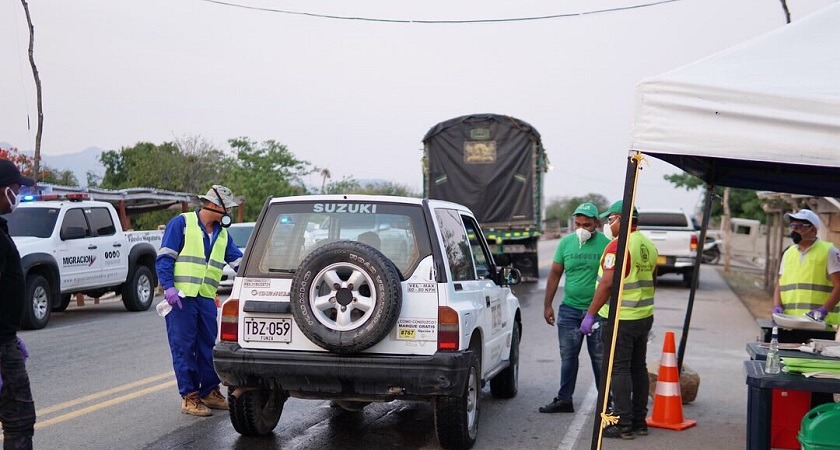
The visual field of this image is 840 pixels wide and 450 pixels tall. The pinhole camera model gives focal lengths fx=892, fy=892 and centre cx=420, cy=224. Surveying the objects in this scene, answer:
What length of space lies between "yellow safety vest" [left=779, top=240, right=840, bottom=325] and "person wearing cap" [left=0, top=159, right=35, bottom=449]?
636 cm

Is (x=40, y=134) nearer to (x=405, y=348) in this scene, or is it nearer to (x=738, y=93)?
(x=405, y=348)

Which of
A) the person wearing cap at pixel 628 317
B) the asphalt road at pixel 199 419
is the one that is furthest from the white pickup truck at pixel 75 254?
the person wearing cap at pixel 628 317

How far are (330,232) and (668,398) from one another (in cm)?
332

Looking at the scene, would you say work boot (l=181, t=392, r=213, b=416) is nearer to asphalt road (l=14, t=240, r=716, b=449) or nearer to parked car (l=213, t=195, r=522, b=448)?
asphalt road (l=14, t=240, r=716, b=449)

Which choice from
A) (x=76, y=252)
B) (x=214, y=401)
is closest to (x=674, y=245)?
(x=76, y=252)

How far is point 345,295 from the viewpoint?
6074 millimetres

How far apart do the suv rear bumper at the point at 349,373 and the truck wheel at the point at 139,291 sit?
36.2 ft

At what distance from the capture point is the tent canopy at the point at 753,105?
474cm

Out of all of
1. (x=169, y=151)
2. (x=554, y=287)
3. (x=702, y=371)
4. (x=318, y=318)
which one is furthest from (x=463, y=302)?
(x=169, y=151)

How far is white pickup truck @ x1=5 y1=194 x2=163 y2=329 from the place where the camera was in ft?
45.4

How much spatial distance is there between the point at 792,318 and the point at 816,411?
230 centimetres

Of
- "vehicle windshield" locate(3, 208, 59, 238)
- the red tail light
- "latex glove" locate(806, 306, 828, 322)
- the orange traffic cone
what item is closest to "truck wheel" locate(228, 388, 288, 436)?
the red tail light

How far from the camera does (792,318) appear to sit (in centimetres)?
746

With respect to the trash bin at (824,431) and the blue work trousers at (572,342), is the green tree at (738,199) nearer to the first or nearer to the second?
the blue work trousers at (572,342)
